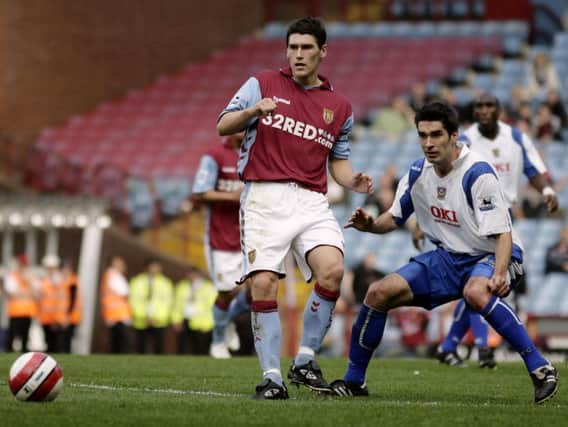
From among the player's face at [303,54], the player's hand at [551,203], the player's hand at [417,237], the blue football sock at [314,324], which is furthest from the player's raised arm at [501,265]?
the player's hand at [551,203]

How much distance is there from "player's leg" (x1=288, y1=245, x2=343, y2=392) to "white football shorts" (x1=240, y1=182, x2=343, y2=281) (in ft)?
0.24

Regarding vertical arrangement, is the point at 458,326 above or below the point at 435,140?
below

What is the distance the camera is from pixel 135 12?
30.4 metres

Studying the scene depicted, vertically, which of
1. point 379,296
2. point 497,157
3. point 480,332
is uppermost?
point 379,296

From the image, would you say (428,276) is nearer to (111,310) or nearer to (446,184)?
(446,184)

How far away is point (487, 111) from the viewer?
12180mm

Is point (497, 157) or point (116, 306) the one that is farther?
point (116, 306)

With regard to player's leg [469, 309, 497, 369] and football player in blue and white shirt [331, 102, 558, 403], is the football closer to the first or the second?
football player in blue and white shirt [331, 102, 558, 403]

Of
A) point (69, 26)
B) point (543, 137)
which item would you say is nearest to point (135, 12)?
point (69, 26)

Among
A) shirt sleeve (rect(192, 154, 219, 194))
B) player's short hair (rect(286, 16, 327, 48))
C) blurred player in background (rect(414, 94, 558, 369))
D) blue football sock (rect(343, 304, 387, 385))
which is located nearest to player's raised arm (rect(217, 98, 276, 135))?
player's short hair (rect(286, 16, 327, 48))

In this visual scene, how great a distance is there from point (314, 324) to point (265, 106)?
60.2 inches

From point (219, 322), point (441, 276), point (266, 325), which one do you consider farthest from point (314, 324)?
point (219, 322)

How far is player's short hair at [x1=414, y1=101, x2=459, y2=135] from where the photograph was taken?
823cm

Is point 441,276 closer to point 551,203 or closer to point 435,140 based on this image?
point 435,140
